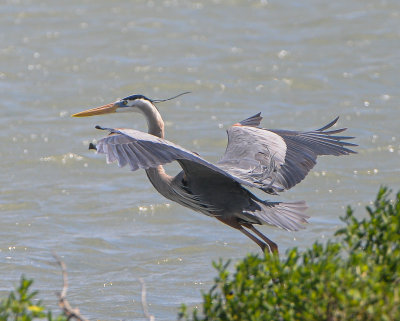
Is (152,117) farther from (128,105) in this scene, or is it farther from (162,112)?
(162,112)

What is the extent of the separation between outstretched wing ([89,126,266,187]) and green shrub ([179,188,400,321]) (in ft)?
4.90

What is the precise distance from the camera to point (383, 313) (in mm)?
3785

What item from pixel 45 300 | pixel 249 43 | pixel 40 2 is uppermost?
pixel 40 2

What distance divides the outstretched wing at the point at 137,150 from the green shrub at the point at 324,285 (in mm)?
1494

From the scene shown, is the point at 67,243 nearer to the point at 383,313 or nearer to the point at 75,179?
the point at 75,179

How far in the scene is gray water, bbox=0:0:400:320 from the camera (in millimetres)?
8320

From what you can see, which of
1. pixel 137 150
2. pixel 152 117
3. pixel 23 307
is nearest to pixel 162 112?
pixel 152 117

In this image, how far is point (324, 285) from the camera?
3.95 metres

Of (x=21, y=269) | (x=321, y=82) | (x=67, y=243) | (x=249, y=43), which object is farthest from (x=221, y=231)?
(x=249, y=43)

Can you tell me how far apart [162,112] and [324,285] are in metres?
8.97

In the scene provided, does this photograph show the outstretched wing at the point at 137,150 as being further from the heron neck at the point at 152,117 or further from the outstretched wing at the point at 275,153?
the heron neck at the point at 152,117

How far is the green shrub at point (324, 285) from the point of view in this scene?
3.85m

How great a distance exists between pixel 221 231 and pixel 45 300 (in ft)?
8.26

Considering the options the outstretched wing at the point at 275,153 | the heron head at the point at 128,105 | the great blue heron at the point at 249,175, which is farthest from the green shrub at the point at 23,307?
the heron head at the point at 128,105
